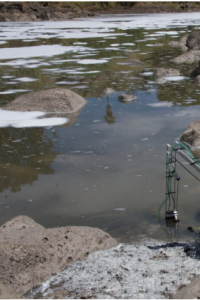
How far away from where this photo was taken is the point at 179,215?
13.4ft

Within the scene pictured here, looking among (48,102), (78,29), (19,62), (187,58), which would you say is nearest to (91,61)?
(19,62)

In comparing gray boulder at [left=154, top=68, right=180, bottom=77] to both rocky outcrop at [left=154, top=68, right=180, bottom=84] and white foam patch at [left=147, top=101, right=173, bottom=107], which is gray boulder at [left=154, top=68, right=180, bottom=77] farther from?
white foam patch at [left=147, top=101, right=173, bottom=107]

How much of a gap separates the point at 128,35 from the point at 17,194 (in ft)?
63.1

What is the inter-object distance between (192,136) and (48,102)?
10.2 feet

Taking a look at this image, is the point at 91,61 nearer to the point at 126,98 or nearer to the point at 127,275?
the point at 126,98

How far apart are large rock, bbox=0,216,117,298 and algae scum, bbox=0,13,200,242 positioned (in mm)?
367

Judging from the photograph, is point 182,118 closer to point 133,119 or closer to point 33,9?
point 133,119

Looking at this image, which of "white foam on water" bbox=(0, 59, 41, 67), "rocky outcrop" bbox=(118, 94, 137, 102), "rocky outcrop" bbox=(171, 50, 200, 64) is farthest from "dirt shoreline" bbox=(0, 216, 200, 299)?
"rocky outcrop" bbox=(171, 50, 200, 64)

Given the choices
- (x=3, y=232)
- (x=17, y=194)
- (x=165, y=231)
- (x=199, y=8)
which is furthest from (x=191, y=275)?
(x=199, y=8)

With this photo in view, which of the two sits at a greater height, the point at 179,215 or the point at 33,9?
the point at 33,9

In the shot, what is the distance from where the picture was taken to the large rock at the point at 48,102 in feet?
25.4

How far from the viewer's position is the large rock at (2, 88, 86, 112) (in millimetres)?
7754

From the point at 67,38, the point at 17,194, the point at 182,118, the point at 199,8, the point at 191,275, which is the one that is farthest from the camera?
the point at 199,8

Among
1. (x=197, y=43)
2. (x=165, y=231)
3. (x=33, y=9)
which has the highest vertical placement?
(x=33, y=9)
